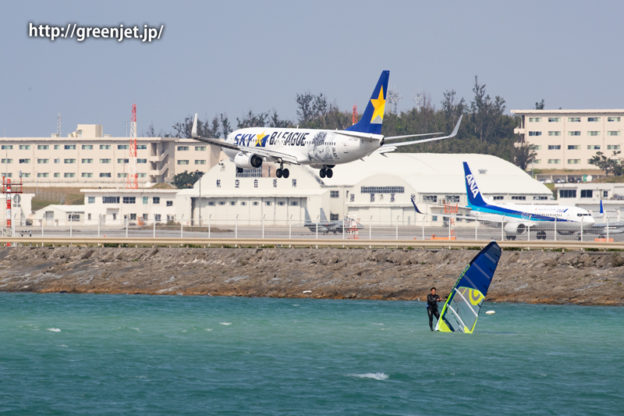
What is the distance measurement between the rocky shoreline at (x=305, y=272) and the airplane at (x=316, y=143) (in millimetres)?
6960

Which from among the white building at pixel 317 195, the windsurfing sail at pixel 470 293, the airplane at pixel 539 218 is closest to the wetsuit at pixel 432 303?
the windsurfing sail at pixel 470 293

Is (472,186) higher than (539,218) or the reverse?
higher

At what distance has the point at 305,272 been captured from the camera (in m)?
77.9

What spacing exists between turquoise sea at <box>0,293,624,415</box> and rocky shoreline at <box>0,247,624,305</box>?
367cm

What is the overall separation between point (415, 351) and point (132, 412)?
17.3m

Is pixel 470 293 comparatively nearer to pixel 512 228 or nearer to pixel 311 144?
pixel 311 144

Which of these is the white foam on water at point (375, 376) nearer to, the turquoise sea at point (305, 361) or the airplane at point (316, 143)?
the turquoise sea at point (305, 361)

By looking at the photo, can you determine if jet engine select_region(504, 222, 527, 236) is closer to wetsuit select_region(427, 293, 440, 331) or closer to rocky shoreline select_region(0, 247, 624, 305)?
rocky shoreline select_region(0, 247, 624, 305)

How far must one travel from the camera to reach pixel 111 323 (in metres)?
61.0

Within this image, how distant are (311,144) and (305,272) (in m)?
9.98

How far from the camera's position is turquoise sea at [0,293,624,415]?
39.2 meters

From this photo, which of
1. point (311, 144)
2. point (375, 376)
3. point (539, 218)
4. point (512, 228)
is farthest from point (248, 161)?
point (375, 376)

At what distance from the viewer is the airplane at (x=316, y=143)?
253 ft

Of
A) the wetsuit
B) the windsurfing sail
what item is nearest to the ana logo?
the windsurfing sail
